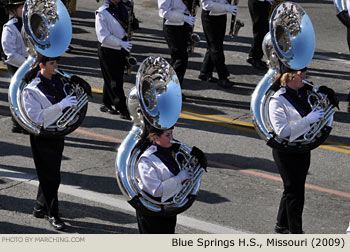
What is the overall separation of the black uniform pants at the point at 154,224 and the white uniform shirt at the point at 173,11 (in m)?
5.71

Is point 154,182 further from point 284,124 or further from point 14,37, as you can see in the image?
point 14,37

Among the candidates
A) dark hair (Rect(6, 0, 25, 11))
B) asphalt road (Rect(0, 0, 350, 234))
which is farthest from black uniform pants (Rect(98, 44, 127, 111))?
dark hair (Rect(6, 0, 25, 11))

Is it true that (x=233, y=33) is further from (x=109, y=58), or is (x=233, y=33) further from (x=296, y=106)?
(x=296, y=106)

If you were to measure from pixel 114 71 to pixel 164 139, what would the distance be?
5037 millimetres

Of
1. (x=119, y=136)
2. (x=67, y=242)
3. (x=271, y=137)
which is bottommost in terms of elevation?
(x=119, y=136)

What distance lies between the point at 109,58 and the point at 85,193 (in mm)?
2930

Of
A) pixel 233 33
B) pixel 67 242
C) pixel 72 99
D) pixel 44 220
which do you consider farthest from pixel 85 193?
pixel 233 33

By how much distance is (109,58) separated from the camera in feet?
39.4

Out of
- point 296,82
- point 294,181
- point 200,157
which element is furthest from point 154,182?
point 296,82

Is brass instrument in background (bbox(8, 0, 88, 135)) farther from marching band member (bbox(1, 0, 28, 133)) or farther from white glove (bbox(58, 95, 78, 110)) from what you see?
marching band member (bbox(1, 0, 28, 133))

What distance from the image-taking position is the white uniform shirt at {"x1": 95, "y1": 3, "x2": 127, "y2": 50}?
459 inches

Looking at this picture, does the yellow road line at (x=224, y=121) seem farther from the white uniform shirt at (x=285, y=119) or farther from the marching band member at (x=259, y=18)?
the white uniform shirt at (x=285, y=119)

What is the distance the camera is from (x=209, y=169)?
10523 millimetres

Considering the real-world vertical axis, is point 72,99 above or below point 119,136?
above
